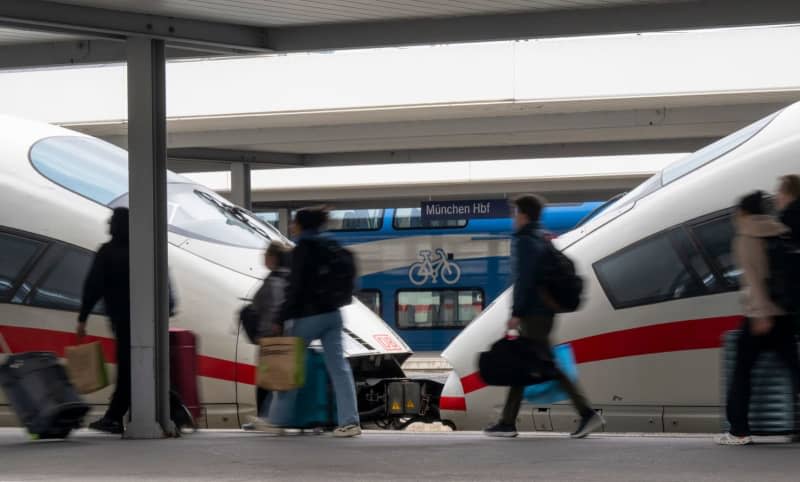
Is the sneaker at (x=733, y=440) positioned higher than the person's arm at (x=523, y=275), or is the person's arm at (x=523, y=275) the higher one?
the person's arm at (x=523, y=275)

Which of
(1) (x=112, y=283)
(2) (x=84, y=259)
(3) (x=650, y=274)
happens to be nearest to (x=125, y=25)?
(1) (x=112, y=283)

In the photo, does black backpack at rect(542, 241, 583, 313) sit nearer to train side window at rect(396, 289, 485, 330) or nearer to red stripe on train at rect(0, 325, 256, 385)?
red stripe on train at rect(0, 325, 256, 385)

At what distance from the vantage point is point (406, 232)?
28141 mm

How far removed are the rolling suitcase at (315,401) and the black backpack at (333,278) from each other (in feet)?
2.60

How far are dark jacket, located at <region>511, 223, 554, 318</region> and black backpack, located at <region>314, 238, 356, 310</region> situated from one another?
1.17m

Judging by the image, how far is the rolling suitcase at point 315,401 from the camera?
9.88 meters

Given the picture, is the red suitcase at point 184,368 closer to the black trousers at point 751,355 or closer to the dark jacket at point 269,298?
the dark jacket at point 269,298

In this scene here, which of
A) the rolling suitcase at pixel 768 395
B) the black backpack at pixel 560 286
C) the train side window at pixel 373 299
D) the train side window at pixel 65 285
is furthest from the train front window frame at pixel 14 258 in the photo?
the train side window at pixel 373 299

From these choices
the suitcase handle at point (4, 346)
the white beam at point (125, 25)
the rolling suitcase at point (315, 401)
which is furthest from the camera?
the suitcase handle at point (4, 346)

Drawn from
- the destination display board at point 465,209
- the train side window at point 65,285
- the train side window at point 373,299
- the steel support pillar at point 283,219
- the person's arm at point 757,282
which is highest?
the steel support pillar at point 283,219

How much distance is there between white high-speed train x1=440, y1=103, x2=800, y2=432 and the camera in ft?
33.4

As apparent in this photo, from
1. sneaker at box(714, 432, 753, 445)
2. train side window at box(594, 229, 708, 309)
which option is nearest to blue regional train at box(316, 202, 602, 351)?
train side window at box(594, 229, 708, 309)

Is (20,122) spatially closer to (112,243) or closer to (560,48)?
(112,243)

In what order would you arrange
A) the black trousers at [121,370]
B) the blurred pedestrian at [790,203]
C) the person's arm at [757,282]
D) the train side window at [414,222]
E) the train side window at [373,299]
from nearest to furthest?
the person's arm at [757,282] → the blurred pedestrian at [790,203] → the black trousers at [121,370] → the train side window at [414,222] → the train side window at [373,299]
